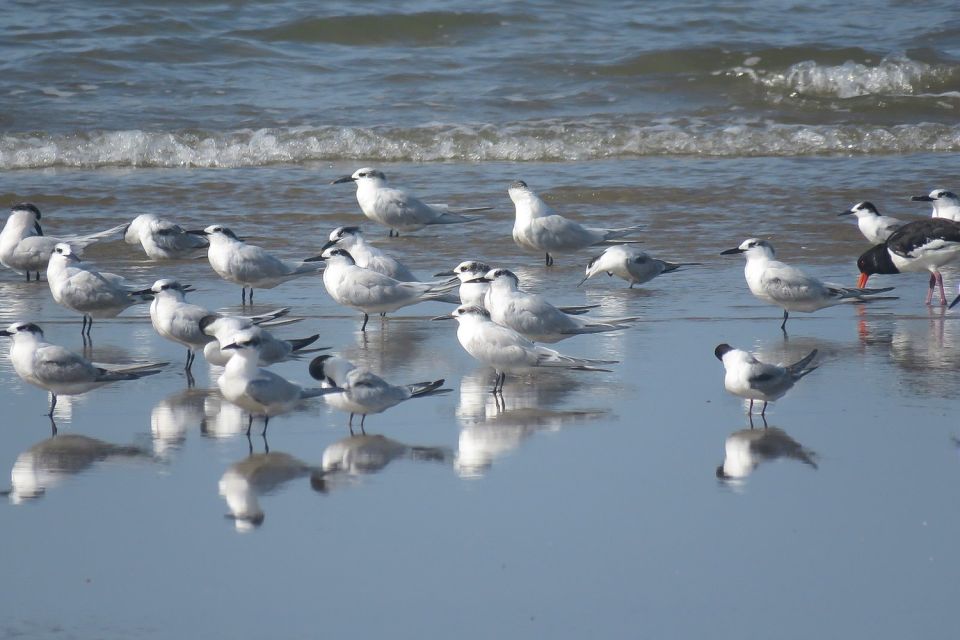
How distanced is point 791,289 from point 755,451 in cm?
237

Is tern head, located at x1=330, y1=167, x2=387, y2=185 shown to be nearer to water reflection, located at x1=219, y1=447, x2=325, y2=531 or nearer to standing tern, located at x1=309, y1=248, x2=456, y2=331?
standing tern, located at x1=309, y1=248, x2=456, y2=331

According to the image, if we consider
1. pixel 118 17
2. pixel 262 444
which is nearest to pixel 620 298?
pixel 262 444

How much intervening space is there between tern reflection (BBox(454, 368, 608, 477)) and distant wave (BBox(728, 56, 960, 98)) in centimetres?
1119

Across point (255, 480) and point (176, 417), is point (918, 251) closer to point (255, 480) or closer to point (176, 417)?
point (176, 417)

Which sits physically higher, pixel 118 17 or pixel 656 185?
pixel 118 17

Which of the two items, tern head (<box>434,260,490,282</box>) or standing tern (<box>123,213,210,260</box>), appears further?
standing tern (<box>123,213,210,260</box>)

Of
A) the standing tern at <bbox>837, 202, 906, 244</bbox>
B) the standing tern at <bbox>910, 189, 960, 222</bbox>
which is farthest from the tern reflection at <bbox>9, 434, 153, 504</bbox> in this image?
the standing tern at <bbox>910, 189, 960, 222</bbox>

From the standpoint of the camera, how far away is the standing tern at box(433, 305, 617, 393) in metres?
6.06

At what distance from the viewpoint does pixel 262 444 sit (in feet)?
16.9

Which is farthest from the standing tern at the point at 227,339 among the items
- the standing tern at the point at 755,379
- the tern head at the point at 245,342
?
the standing tern at the point at 755,379

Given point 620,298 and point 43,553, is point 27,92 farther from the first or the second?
point 43,553

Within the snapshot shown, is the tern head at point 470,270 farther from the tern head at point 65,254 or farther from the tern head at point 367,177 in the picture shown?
the tern head at point 367,177

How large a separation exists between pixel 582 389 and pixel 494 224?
17.0 ft

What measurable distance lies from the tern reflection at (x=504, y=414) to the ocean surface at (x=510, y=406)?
2 cm
